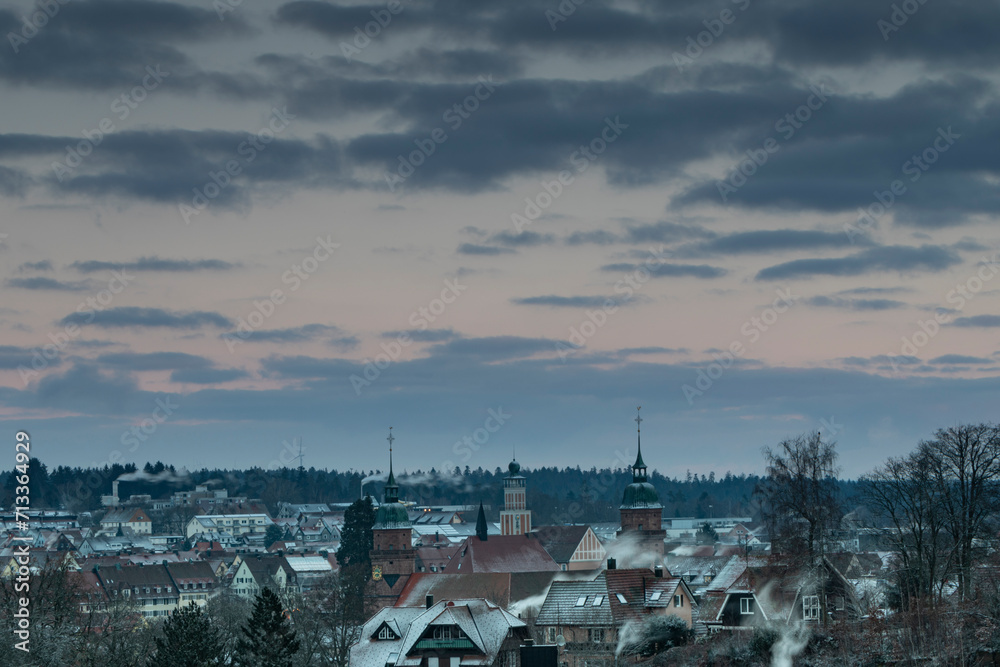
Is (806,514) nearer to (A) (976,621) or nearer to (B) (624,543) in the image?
(A) (976,621)

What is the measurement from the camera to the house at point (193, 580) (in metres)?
150

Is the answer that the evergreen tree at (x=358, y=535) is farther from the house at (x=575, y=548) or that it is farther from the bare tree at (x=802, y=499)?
the bare tree at (x=802, y=499)

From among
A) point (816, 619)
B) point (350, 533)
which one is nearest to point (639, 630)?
point (816, 619)

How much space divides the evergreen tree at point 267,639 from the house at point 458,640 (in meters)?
20.8

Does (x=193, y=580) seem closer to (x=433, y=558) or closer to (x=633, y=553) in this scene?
(x=433, y=558)

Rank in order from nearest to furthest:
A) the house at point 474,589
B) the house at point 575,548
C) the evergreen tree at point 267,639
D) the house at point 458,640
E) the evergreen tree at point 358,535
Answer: the evergreen tree at point 267,639
the house at point 458,640
the house at point 474,589
the evergreen tree at point 358,535
the house at point 575,548

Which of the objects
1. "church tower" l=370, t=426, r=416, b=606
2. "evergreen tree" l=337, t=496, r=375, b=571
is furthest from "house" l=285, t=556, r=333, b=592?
"church tower" l=370, t=426, r=416, b=606

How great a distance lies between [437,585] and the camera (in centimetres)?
9844

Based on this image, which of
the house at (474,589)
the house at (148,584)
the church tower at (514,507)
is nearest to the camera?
the house at (474,589)

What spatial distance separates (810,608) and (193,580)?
340 ft

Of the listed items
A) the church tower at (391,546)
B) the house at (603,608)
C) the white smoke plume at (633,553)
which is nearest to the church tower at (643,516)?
the white smoke plume at (633,553)

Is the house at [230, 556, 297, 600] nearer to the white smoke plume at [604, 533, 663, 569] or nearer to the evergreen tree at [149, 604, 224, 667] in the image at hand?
the white smoke plume at [604, 533, 663, 569]

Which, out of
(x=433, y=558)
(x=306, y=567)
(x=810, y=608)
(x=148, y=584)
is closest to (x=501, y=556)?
(x=433, y=558)

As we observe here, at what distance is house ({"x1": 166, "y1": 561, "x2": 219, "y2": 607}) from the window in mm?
96347
